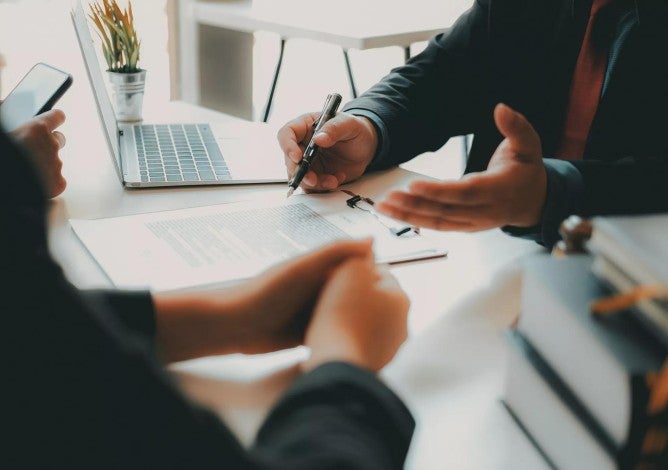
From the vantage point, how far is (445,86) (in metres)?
1.43

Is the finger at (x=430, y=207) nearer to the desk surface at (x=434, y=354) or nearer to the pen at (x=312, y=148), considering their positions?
the desk surface at (x=434, y=354)

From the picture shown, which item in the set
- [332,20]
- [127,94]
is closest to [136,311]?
[127,94]

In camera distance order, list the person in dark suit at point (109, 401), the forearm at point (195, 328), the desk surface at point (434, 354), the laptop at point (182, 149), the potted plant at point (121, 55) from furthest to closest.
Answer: the potted plant at point (121, 55), the laptop at point (182, 149), the forearm at point (195, 328), the desk surface at point (434, 354), the person in dark suit at point (109, 401)

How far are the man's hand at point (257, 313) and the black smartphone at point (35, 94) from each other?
626mm

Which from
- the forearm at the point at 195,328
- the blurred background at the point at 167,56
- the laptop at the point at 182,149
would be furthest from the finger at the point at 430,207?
the blurred background at the point at 167,56

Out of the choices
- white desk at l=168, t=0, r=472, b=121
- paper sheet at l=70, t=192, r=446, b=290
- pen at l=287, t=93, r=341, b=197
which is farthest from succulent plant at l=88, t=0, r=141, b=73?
white desk at l=168, t=0, r=472, b=121

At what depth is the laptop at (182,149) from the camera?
3.74 ft

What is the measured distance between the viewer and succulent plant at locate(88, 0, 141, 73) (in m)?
1.49

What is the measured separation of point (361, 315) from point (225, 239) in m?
0.33

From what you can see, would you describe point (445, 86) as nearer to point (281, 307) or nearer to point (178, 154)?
point (178, 154)

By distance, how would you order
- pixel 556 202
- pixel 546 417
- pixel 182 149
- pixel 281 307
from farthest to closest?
pixel 182 149 < pixel 556 202 < pixel 281 307 < pixel 546 417

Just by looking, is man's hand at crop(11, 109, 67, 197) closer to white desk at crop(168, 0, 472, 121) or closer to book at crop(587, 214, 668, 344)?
book at crop(587, 214, 668, 344)

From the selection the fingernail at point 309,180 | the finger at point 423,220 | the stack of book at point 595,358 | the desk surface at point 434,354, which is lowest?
the desk surface at point 434,354

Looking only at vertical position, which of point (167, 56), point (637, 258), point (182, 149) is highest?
point (637, 258)
